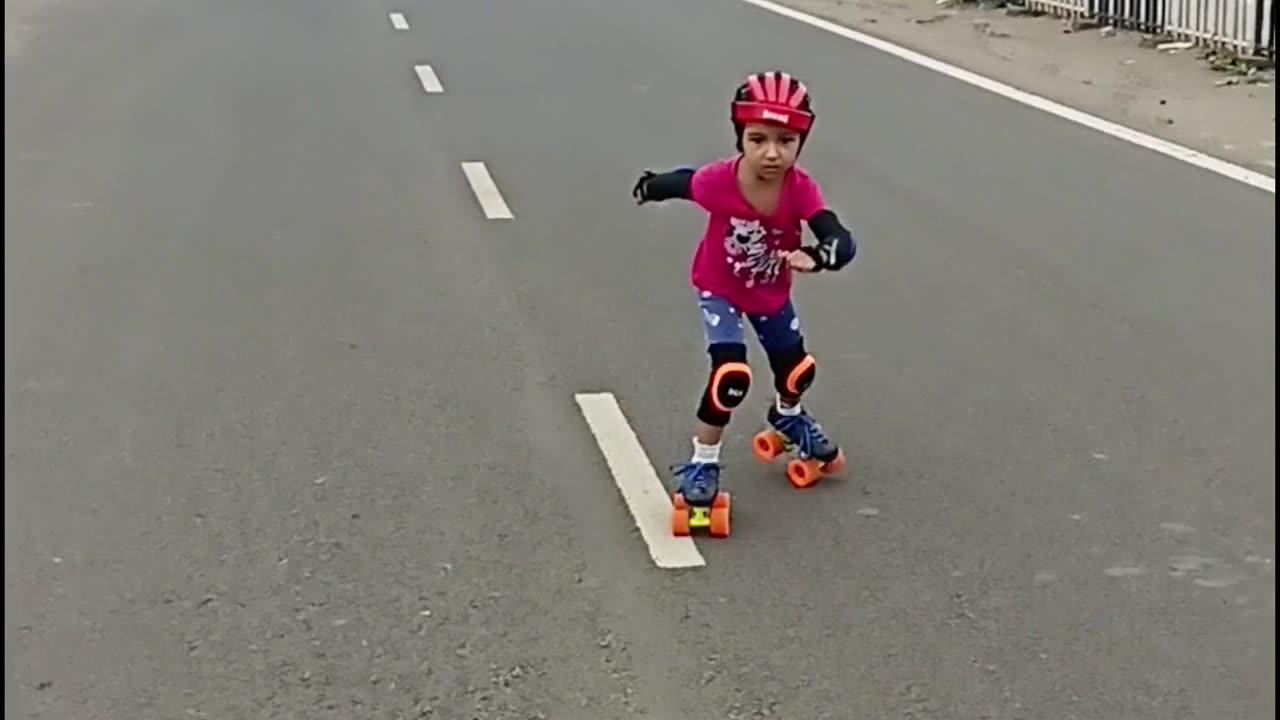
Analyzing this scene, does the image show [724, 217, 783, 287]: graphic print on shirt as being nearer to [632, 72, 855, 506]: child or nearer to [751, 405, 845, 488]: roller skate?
[632, 72, 855, 506]: child

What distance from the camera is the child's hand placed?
542 centimetres

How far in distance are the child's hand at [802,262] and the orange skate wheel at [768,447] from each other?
1.21m

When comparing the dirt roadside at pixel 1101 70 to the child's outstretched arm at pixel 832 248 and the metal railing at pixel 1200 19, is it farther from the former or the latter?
the child's outstretched arm at pixel 832 248

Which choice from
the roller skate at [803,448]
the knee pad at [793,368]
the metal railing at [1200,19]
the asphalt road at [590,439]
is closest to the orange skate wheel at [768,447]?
the roller skate at [803,448]

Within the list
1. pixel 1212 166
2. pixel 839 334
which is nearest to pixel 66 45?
pixel 1212 166

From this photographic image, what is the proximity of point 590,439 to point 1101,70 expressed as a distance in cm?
1088

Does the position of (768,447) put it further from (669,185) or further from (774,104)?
(774,104)

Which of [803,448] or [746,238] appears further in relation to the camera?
[803,448]

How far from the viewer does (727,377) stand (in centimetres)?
586

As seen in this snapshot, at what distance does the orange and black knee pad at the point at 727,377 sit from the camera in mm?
5863

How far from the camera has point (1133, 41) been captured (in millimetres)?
18453

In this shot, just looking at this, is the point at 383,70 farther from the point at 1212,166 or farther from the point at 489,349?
the point at 489,349

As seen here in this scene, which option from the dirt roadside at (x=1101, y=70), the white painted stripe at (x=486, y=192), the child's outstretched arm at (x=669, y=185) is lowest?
the dirt roadside at (x=1101, y=70)

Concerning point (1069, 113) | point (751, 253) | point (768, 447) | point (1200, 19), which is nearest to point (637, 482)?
point (768, 447)
